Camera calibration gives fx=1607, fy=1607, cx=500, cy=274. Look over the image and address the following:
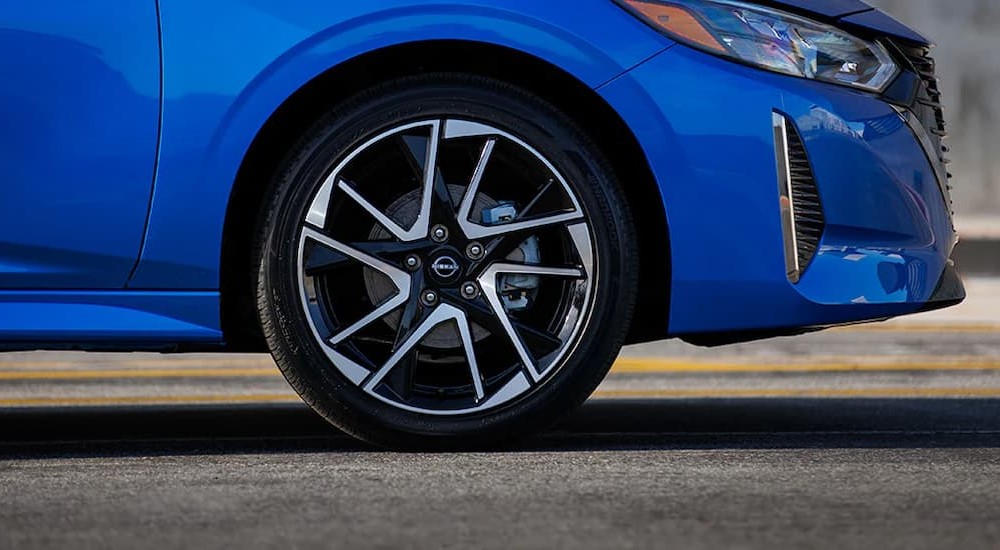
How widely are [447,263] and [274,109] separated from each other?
57 cm

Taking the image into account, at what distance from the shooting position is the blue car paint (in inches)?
156

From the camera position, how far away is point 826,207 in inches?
158

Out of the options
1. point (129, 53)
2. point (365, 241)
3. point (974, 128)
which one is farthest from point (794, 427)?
point (974, 128)

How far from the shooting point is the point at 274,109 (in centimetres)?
397

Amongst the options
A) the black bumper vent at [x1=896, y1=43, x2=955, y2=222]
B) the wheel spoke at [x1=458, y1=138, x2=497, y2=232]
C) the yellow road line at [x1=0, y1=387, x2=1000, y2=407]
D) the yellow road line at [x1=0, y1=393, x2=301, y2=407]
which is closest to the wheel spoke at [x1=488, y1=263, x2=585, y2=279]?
the wheel spoke at [x1=458, y1=138, x2=497, y2=232]

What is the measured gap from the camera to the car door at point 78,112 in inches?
155

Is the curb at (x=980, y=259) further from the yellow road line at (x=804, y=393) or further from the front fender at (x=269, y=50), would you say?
the front fender at (x=269, y=50)

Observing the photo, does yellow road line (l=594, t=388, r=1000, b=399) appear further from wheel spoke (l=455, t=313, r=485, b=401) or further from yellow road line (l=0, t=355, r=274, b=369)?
yellow road line (l=0, t=355, r=274, b=369)

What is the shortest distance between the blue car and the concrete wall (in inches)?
930

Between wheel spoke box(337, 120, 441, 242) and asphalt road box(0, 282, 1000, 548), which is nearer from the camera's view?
asphalt road box(0, 282, 1000, 548)

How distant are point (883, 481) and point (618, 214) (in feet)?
3.02

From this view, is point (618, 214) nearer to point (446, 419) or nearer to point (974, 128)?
point (446, 419)

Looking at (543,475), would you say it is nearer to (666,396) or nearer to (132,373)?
(666,396)

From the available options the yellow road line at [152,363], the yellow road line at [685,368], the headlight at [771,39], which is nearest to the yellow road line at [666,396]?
the yellow road line at [685,368]
